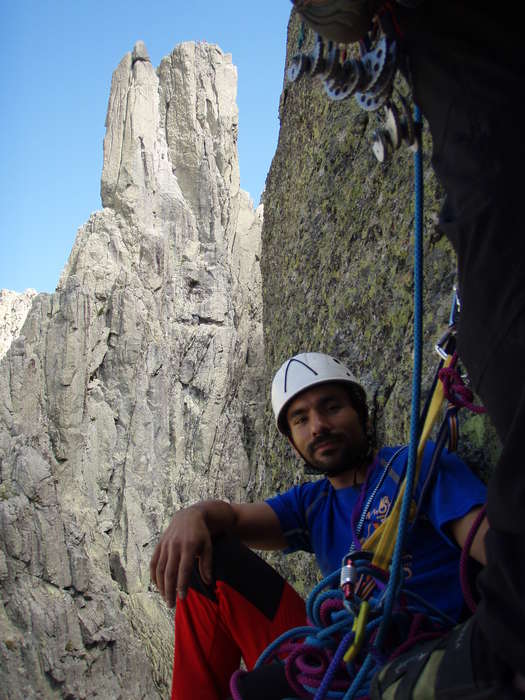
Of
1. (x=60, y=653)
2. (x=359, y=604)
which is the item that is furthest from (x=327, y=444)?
(x=60, y=653)

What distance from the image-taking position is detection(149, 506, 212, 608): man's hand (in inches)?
94.9

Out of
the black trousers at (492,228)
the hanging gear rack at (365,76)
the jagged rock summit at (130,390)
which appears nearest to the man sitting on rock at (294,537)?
the black trousers at (492,228)

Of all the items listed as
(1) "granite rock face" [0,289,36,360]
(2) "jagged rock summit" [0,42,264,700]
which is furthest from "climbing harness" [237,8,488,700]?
(1) "granite rock face" [0,289,36,360]

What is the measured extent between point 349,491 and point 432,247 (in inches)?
60.8

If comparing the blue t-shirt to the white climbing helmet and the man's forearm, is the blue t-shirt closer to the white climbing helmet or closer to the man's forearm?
the man's forearm

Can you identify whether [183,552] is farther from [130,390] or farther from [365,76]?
[130,390]

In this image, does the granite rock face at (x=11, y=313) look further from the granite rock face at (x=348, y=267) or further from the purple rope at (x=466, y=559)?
the purple rope at (x=466, y=559)

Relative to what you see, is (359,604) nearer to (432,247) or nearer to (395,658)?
(395,658)

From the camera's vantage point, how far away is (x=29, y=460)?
29000mm

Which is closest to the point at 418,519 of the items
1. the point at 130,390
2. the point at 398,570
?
the point at 398,570

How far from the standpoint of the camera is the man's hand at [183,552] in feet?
7.91

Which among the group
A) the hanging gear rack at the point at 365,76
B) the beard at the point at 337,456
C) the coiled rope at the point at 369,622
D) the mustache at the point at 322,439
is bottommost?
the coiled rope at the point at 369,622

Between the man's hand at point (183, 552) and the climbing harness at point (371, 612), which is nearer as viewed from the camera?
Result: the climbing harness at point (371, 612)

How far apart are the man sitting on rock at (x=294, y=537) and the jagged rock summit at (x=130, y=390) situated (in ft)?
69.7
